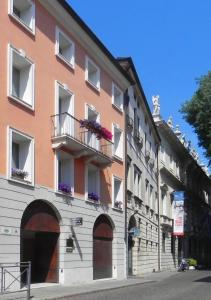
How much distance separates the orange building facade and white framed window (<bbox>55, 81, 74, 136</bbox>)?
0.15 feet

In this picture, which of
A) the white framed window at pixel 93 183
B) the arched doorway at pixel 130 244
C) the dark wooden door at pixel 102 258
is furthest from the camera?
the arched doorway at pixel 130 244

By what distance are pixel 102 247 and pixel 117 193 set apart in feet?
12.8

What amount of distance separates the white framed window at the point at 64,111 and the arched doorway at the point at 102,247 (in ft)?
19.3

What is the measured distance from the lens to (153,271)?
44.6m

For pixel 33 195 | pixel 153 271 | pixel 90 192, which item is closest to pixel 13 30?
pixel 33 195

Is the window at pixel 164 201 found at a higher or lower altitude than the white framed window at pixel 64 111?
lower

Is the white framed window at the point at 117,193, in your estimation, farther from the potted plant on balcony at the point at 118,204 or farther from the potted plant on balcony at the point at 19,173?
the potted plant on balcony at the point at 19,173

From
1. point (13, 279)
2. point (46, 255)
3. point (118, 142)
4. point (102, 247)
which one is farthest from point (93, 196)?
point (13, 279)

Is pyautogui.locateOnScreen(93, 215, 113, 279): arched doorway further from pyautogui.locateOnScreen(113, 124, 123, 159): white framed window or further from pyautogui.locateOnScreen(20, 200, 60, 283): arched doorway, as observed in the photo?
pyautogui.locateOnScreen(20, 200, 60, 283): arched doorway

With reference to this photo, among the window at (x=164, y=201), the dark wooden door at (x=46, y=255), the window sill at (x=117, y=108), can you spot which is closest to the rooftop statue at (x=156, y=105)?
the window at (x=164, y=201)

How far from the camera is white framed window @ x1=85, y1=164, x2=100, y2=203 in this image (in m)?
28.8

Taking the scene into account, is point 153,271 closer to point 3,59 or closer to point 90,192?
point 90,192

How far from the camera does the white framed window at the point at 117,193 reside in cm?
3252

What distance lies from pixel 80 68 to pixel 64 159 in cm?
454
